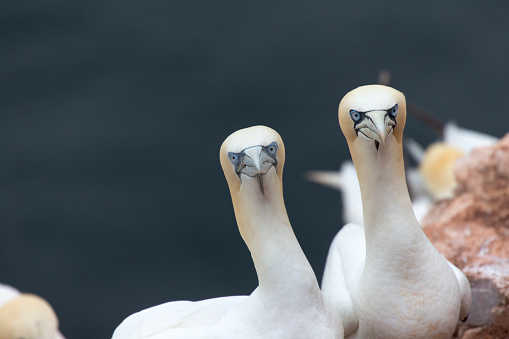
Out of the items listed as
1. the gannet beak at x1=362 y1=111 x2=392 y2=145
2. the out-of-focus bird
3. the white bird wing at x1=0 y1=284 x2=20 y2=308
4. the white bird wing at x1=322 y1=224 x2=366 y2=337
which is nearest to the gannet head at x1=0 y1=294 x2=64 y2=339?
the white bird wing at x1=0 y1=284 x2=20 y2=308

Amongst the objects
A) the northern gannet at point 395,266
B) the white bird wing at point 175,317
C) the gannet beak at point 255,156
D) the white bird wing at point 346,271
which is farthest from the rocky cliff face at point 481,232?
the gannet beak at point 255,156

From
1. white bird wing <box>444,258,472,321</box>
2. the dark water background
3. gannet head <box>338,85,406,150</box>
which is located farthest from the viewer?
the dark water background

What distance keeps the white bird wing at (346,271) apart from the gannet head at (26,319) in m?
2.38

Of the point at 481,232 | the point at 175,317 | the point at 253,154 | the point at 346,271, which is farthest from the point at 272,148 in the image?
the point at 481,232

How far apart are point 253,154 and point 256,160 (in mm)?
27

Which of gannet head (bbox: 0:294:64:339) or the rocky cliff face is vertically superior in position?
the rocky cliff face

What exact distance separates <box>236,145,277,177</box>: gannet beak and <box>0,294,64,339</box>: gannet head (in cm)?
297

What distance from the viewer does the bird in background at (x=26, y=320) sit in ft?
19.4

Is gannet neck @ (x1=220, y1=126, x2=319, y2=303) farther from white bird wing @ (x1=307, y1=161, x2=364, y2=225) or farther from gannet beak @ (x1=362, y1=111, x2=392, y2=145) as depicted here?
white bird wing @ (x1=307, y1=161, x2=364, y2=225)

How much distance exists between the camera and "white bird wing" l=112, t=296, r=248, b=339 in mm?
3915

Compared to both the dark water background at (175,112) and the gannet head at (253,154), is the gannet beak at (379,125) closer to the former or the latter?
the gannet head at (253,154)

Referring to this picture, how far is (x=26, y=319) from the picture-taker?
5938mm

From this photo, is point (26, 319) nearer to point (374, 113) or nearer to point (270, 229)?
point (270, 229)

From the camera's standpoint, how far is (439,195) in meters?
8.44
